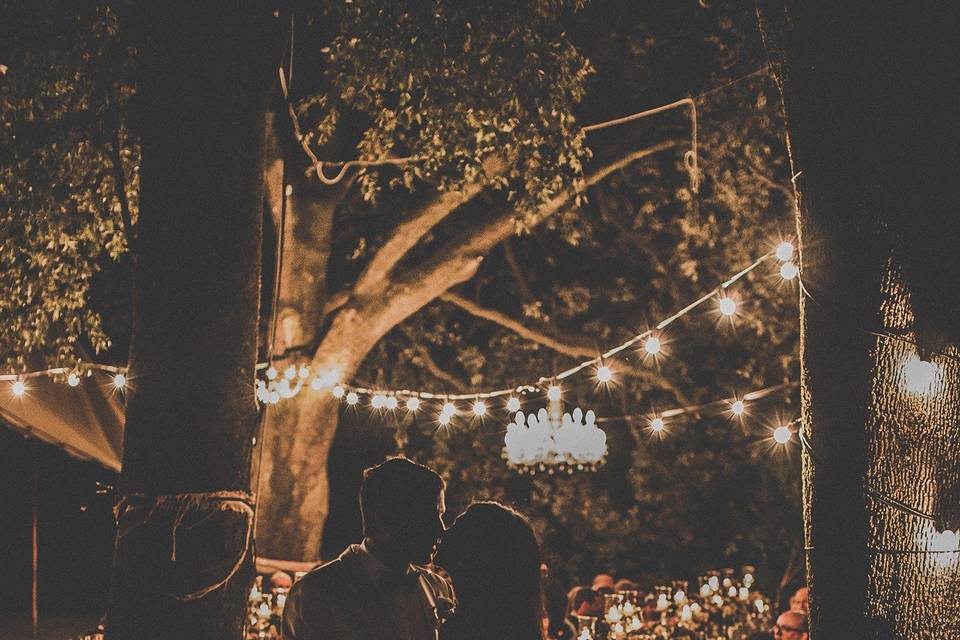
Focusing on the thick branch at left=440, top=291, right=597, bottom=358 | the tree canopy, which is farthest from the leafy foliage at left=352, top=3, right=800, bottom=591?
the thick branch at left=440, top=291, right=597, bottom=358

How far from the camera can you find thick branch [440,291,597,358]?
13547mm

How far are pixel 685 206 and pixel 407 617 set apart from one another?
11790 mm

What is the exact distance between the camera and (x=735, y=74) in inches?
483

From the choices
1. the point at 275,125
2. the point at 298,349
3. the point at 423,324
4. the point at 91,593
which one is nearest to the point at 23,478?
the point at 91,593

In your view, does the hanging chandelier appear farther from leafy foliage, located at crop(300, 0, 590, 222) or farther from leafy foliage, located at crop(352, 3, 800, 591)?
leafy foliage, located at crop(352, 3, 800, 591)

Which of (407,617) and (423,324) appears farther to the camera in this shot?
(423,324)

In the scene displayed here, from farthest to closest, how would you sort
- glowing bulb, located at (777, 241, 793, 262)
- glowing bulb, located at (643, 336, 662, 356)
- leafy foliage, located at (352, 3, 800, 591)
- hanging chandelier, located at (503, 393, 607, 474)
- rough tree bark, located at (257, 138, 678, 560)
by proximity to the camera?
leafy foliage, located at (352, 3, 800, 591) → rough tree bark, located at (257, 138, 678, 560) → hanging chandelier, located at (503, 393, 607, 474) → glowing bulb, located at (643, 336, 662, 356) → glowing bulb, located at (777, 241, 793, 262)

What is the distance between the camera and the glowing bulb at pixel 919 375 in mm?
3086

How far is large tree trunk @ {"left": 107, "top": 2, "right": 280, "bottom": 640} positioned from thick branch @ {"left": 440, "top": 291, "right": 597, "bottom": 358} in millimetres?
9138

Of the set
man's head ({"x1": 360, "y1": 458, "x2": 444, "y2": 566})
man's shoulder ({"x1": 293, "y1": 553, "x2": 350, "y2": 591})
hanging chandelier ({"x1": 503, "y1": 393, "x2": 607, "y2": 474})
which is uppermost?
hanging chandelier ({"x1": 503, "y1": 393, "x2": 607, "y2": 474})

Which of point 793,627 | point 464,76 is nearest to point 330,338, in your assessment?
point 464,76

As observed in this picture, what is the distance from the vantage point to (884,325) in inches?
120

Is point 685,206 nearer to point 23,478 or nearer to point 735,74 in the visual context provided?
point 735,74

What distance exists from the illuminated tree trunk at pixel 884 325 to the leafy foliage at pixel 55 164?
544 centimetres
